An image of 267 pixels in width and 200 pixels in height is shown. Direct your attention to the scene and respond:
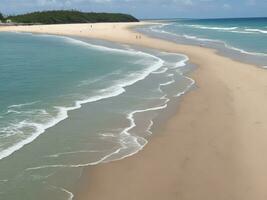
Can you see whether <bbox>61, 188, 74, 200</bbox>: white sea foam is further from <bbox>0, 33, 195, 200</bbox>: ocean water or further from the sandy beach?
the sandy beach

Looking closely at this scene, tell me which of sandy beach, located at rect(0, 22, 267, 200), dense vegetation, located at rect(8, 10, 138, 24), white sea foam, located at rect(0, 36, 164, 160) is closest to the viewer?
sandy beach, located at rect(0, 22, 267, 200)

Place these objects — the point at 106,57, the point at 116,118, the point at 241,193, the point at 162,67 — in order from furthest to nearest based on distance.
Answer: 1. the point at 106,57
2. the point at 162,67
3. the point at 116,118
4. the point at 241,193

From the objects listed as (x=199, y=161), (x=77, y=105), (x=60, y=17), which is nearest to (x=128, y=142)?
(x=199, y=161)

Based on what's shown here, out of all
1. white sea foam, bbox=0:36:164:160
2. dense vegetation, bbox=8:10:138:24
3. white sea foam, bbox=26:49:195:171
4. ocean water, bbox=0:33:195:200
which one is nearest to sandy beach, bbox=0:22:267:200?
white sea foam, bbox=26:49:195:171

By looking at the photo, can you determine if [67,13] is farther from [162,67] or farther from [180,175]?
[180,175]

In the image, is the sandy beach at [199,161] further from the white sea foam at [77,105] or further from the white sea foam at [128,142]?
the white sea foam at [77,105]

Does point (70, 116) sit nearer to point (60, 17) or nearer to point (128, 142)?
point (128, 142)

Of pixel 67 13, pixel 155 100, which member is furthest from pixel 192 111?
pixel 67 13
